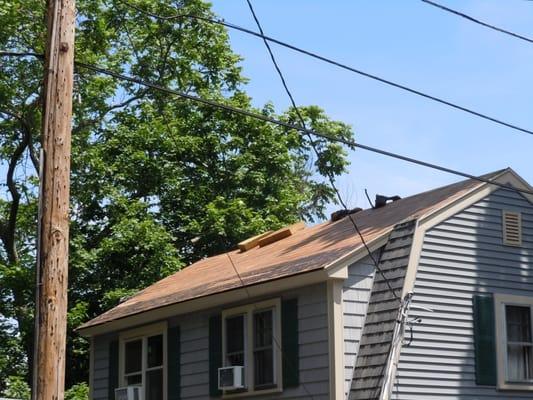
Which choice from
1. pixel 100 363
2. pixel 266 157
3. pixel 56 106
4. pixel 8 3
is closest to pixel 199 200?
pixel 266 157

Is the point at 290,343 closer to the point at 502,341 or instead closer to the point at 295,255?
the point at 295,255

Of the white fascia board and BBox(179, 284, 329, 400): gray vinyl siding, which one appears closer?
the white fascia board

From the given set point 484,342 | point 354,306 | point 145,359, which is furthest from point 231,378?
point 484,342

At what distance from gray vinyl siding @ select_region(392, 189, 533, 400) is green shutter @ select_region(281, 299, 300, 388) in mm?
1686

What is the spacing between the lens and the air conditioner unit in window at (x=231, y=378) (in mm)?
18922

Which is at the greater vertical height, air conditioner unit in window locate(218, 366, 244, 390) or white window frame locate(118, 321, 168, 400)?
white window frame locate(118, 321, 168, 400)

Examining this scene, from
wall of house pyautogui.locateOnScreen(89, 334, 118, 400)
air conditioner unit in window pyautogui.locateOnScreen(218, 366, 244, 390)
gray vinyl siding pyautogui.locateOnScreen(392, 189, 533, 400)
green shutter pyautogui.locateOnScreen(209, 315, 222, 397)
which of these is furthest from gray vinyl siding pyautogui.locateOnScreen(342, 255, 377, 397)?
wall of house pyautogui.locateOnScreen(89, 334, 118, 400)

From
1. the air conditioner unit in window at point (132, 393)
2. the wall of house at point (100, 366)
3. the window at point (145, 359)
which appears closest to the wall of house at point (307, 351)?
the window at point (145, 359)

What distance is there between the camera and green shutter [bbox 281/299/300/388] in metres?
18.0

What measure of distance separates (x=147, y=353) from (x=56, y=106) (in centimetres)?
1120

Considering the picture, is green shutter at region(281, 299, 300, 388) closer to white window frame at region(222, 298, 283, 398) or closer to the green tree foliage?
white window frame at region(222, 298, 283, 398)

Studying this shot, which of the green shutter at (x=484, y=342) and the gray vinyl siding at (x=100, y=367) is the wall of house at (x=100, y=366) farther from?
the green shutter at (x=484, y=342)

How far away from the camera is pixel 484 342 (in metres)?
18.6

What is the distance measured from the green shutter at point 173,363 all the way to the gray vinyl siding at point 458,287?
5.18 m
